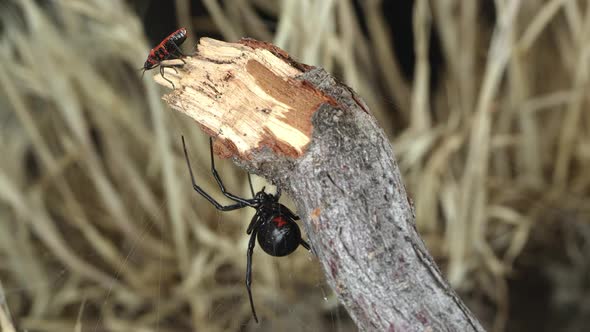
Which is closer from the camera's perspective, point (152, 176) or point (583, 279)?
point (152, 176)

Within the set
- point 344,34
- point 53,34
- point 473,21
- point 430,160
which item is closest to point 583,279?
point 430,160

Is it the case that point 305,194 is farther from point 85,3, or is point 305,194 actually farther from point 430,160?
point 430,160

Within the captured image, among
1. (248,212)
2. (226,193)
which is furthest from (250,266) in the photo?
(248,212)

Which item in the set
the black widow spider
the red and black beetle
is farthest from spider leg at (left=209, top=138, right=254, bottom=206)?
the red and black beetle

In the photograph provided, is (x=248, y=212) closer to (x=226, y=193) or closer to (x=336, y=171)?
(x=226, y=193)

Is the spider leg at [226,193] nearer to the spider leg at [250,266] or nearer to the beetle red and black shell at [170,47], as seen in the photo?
the spider leg at [250,266]

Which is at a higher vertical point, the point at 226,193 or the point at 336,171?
the point at 226,193

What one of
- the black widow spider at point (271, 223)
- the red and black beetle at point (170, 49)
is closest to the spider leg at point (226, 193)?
the black widow spider at point (271, 223)
